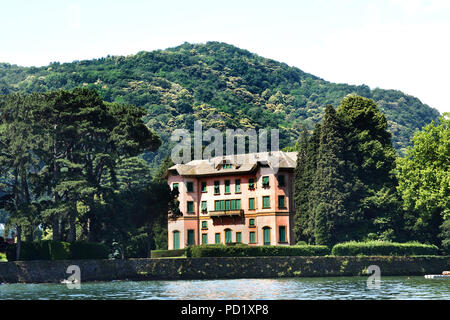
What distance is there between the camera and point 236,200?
90750 millimetres

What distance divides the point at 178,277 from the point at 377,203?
2347cm

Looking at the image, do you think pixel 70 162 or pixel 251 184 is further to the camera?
pixel 251 184

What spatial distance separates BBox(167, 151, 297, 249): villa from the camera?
87969mm

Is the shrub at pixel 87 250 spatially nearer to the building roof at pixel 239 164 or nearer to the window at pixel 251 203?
the building roof at pixel 239 164

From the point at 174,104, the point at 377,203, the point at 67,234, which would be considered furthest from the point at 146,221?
the point at 174,104

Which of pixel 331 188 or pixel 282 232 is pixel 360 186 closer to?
pixel 331 188

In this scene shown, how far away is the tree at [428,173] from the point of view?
69656 mm

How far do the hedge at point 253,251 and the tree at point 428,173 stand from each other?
10312 mm

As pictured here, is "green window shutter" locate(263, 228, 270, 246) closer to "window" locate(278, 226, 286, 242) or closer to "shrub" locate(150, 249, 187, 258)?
"window" locate(278, 226, 286, 242)

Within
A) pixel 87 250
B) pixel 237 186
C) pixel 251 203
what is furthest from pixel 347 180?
pixel 87 250

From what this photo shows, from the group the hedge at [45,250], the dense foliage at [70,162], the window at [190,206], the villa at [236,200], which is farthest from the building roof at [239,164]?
the hedge at [45,250]

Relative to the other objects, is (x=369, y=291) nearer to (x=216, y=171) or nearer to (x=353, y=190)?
(x=353, y=190)

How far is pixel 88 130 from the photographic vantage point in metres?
71.4

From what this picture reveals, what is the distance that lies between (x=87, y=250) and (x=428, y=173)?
32214 mm
